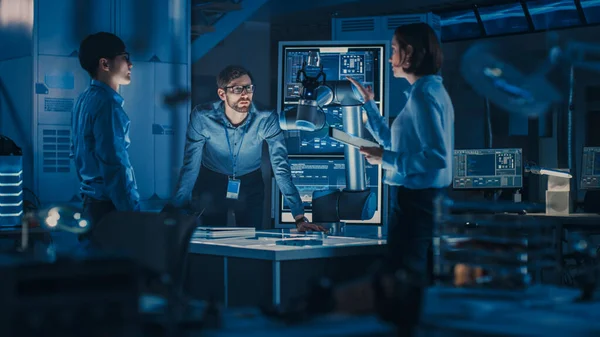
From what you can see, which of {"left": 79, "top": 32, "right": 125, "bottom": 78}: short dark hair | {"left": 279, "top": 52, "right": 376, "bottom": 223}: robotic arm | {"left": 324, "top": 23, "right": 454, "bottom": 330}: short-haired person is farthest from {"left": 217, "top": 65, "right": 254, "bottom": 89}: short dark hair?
{"left": 324, "top": 23, "right": 454, "bottom": 330}: short-haired person

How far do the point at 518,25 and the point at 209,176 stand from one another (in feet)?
17.6

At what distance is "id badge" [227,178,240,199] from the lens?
488 centimetres

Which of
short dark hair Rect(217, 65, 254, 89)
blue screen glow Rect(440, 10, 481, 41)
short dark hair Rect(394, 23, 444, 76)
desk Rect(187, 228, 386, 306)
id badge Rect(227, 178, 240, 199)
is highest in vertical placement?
blue screen glow Rect(440, 10, 481, 41)

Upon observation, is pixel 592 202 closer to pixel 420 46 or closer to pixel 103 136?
pixel 420 46

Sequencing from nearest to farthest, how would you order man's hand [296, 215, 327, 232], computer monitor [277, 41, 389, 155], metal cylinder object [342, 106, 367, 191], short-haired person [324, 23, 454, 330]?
1. short-haired person [324, 23, 454, 330]
2. man's hand [296, 215, 327, 232]
3. metal cylinder object [342, 106, 367, 191]
4. computer monitor [277, 41, 389, 155]

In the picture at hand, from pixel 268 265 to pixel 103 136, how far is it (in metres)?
0.89

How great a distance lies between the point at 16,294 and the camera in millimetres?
1244

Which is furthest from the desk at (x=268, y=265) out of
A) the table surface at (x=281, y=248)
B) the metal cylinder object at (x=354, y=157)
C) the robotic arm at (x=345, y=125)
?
Result: the metal cylinder object at (x=354, y=157)

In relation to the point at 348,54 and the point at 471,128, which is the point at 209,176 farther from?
the point at 471,128

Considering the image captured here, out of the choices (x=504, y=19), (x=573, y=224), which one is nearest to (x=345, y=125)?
(x=573, y=224)

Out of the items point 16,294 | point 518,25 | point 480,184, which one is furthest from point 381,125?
point 518,25

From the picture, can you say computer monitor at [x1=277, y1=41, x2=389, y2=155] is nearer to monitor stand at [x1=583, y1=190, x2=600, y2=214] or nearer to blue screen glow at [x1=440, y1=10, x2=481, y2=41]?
monitor stand at [x1=583, y1=190, x2=600, y2=214]

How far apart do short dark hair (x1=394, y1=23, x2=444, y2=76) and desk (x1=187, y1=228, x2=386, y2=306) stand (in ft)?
2.58

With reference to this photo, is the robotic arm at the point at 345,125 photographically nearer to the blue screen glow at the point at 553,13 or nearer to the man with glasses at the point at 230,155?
the man with glasses at the point at 230,155
